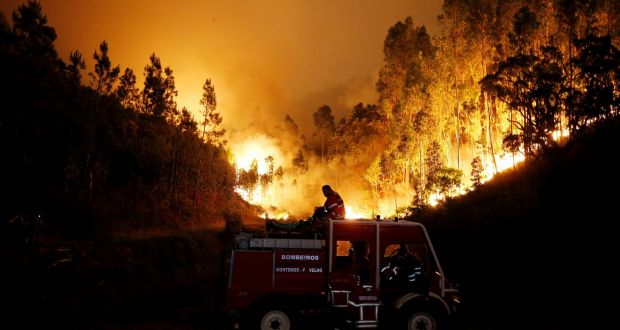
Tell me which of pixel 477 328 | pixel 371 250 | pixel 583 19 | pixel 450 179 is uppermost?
pixel 583 19

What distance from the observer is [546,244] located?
14.4 metres

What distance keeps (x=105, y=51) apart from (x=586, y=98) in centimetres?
3401

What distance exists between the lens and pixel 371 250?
9.24 meters

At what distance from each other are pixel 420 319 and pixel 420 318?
26mm

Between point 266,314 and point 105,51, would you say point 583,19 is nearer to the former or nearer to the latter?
point 266,314

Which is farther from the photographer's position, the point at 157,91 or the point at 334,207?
the point at 157,91

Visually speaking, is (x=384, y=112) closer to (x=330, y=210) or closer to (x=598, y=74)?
(x=598, y=74)

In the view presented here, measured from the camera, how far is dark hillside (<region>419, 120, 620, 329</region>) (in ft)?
38.7

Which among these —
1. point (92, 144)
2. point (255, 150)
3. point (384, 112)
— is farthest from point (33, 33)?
point (255, 150)

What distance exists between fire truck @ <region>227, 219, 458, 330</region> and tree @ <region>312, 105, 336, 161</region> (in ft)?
239

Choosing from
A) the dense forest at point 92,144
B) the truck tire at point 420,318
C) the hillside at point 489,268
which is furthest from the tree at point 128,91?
the truck tire at point 420,318

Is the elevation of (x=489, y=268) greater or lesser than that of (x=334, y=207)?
lesser

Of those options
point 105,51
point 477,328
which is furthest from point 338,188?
point 477,328

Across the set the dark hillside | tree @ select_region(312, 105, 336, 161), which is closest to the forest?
the dark hillside
